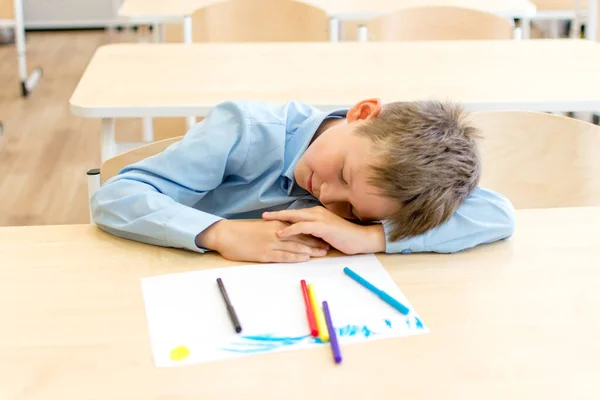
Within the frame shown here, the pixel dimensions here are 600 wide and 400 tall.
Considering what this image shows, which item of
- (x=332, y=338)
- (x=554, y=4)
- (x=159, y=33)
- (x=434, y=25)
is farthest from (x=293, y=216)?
(x=554, y=4)

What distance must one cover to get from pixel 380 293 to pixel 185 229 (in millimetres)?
277

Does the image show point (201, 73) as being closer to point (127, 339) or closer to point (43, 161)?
point (127, 339)

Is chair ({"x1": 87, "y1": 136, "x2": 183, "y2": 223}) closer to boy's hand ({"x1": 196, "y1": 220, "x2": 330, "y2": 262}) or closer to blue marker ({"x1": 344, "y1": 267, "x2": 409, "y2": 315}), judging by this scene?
boy's hand ({"x1": 196, "y1": 220, "x2": 330, "y2": 262})

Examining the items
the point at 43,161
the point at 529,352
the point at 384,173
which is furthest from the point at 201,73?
the point at 43,161

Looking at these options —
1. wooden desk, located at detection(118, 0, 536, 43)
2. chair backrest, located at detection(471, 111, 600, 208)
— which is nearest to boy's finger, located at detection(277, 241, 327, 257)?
chair backrest, located at detection(471, 111, 600, 208)

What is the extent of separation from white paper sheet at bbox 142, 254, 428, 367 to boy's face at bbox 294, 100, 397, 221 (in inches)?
3.4

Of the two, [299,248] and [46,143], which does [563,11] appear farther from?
[299,248]

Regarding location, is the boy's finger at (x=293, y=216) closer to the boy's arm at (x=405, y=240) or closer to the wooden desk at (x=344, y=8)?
the boy's arm at (x=405, y=240)

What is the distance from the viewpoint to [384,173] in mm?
904

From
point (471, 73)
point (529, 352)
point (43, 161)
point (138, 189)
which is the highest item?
point (471, 73)

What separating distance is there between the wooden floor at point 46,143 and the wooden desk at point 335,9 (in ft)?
2.67

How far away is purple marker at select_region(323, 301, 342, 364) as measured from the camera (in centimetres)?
70

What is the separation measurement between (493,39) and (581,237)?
1.31m

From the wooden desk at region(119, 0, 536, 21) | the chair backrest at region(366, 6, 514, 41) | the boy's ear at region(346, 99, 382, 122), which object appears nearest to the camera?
the boy's ear at region(346, 99, 382, 122)
